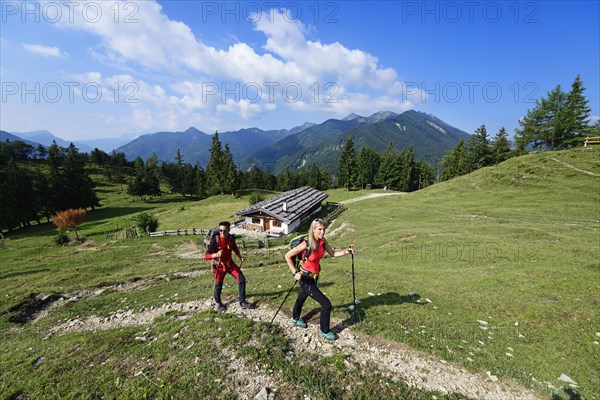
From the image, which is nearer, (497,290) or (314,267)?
(314,267)

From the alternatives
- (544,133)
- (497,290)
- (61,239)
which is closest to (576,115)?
(544,133)

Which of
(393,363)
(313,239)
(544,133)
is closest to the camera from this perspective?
(393,363)

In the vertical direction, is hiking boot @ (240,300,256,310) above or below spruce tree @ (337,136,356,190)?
below

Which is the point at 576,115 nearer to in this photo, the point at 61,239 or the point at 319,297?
the point at 319,297

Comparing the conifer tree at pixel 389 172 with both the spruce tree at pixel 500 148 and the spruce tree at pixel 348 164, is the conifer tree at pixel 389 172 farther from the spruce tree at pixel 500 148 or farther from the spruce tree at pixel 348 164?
the spruce tree at pixel 500 148

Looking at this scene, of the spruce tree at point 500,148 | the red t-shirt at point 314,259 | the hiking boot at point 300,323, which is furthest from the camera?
the spruce tree at point 500,148

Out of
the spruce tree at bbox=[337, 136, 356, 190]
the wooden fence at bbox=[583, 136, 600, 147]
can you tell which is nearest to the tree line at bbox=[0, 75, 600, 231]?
the spruce tree at bbox=[337, 136, 356, 190]

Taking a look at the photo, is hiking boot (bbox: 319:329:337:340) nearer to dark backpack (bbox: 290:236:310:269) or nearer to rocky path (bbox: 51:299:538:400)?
rocky path (bbox: 51:299:538:400)

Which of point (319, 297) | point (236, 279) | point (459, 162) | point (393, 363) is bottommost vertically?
point (393, 363)

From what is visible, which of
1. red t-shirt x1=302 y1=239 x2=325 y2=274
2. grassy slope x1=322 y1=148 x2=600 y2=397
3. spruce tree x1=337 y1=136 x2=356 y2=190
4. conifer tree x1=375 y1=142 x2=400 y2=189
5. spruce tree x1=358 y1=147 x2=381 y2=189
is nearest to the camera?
grassy slope x1=322 y1=148 x2=600 y2=397

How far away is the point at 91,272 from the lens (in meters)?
19.7

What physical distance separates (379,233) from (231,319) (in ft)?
67.2

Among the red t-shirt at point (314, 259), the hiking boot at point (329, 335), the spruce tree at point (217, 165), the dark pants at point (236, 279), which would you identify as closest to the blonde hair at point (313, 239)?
the red t-shirt at point (314, 259)

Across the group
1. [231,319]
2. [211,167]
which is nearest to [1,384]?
[231,319]
